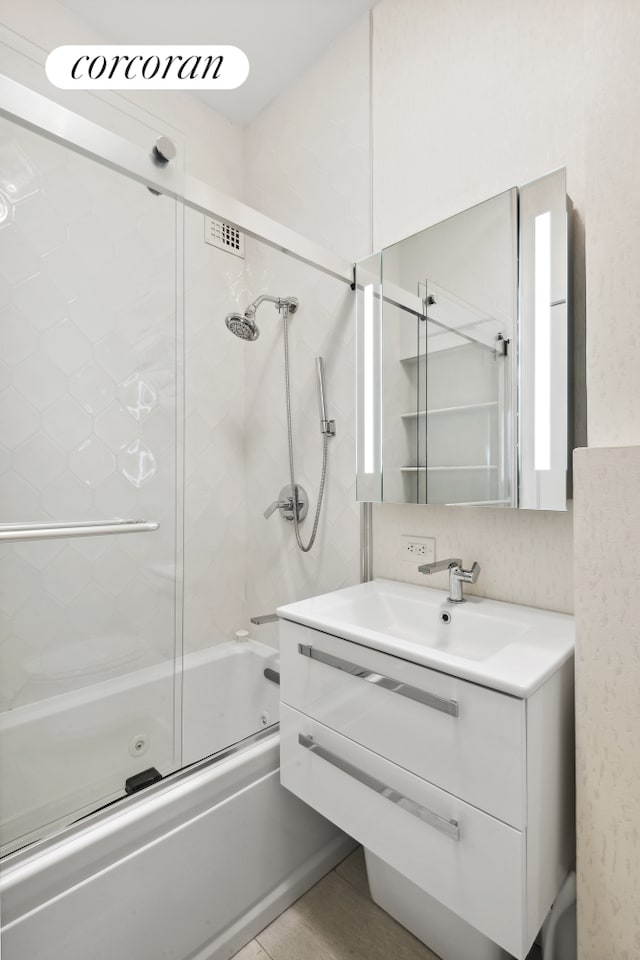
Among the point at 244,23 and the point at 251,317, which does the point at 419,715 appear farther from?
the point at 244,23

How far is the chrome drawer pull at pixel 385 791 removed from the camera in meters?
0.87

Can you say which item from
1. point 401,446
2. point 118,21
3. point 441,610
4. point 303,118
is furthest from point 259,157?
point 441,610

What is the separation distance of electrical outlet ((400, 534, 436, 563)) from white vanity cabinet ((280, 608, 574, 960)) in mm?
469

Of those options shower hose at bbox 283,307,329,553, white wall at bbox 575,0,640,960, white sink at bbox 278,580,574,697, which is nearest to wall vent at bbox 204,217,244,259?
shower hose at bbox 283,307,329,553

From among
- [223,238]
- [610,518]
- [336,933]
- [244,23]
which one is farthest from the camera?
[223,238]

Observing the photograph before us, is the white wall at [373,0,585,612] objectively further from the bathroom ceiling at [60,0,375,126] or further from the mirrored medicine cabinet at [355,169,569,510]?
the bathroom ceiling at [60,0,375,126]

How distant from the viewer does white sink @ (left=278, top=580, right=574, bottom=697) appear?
848 millimetres

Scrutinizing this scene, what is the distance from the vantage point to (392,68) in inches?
60.0

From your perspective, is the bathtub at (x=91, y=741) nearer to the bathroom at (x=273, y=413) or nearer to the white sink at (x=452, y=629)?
the bathroom at (x=273, y=413)

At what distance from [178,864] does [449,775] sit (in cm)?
63

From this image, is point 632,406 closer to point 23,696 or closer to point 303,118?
point 23,696

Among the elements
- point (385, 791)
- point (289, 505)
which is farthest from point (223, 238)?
point (385, 791)

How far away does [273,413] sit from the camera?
6.29 ft

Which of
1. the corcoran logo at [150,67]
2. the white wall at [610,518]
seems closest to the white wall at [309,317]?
the corcoran logo at [150,67]
